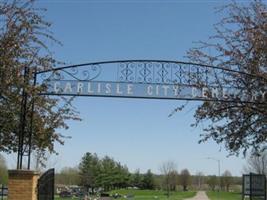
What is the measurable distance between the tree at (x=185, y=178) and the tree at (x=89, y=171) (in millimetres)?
37167

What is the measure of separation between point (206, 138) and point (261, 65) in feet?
10.4

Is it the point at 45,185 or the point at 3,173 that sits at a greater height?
the point at 3,173

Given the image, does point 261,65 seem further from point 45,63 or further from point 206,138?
point 45,63

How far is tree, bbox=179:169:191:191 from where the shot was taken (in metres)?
164

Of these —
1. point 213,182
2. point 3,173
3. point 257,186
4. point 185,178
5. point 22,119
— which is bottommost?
point 213,182

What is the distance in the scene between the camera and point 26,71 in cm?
1662

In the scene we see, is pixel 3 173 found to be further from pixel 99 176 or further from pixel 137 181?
pixel 137 181

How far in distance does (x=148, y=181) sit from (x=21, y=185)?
140735 millimetres

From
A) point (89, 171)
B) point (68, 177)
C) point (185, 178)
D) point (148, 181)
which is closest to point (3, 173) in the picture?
point (89, 171)

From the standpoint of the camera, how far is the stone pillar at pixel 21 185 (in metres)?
15.3

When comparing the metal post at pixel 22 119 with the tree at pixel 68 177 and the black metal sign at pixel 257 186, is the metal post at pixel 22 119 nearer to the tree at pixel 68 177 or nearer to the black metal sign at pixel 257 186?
the black metal sign at pixel 257 186

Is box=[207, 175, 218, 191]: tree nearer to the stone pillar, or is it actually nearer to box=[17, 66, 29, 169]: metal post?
box=[17, 66, 29, 169]: metal post

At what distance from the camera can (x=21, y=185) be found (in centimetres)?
1531

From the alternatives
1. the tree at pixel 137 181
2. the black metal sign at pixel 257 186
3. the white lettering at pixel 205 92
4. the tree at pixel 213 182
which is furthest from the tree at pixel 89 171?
the white lettering at pixel 205 92
